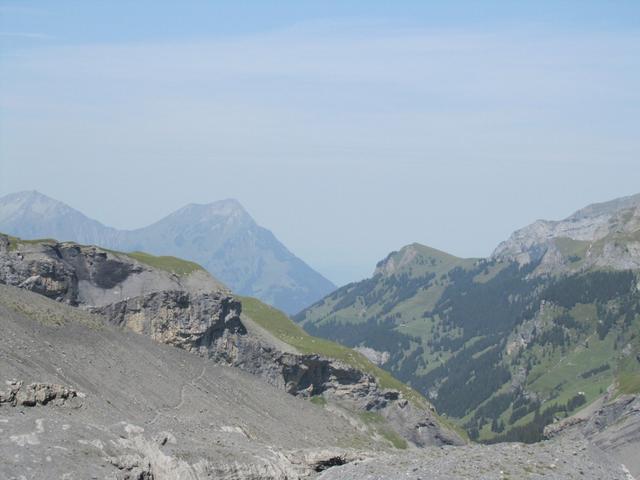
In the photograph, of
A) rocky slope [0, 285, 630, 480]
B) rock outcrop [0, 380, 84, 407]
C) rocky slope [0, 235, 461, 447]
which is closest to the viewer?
rocky slope [0, 285, 630, 480]

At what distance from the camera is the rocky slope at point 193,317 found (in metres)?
133

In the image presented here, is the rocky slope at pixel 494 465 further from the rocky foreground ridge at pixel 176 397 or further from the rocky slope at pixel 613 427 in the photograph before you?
the rocky slope at pixel 613 427

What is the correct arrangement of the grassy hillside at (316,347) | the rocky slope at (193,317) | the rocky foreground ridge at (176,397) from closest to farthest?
1. the rocky foreground ridge at (176,397)
2. the rocky slope at (193,317)
3. the grassy hillside at (316,347)

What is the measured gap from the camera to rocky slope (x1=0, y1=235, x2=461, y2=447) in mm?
132625

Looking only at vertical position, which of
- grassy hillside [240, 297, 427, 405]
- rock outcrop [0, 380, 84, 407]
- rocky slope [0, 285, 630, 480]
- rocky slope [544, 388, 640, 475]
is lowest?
rocky slope [544, 388, 640, 475]

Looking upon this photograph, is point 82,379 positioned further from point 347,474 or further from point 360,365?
point 360,365

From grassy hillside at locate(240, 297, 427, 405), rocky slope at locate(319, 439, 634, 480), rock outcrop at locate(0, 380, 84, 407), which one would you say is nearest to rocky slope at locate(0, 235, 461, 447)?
grassy hillside at locate(240, 297, 427, 405)

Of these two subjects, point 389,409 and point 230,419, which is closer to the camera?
point 230,419

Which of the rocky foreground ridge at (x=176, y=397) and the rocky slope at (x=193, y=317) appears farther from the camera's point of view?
the rocky slope at (x=193, y=317)

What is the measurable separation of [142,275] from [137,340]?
22.7 meters

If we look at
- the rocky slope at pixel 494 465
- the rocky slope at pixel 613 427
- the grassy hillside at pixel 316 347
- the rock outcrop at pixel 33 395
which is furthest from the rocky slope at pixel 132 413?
the rocky slope at pixel 613 427

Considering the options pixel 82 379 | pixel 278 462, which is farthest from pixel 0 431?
pixel 82 379

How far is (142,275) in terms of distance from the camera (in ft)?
467

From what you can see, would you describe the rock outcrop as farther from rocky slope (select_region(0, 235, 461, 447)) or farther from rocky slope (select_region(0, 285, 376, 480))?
rocky slope (select_region(0, 235, 461, 447))
